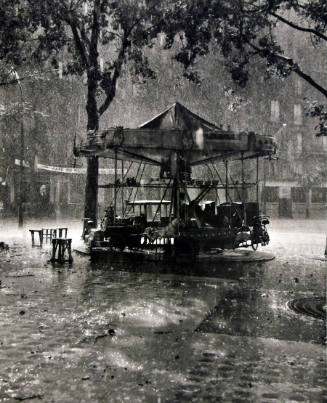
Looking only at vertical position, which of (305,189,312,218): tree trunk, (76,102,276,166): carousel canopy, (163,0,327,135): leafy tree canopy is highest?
(163,0,327,135): leafy tree canopy

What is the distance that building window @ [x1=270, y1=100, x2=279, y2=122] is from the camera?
52847mm

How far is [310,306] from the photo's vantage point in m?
8.10

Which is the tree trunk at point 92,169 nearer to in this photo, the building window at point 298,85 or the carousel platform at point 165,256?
the carousel platform at point 165,256

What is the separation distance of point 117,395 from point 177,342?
1773 mm

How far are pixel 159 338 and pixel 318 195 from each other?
49.0 meters

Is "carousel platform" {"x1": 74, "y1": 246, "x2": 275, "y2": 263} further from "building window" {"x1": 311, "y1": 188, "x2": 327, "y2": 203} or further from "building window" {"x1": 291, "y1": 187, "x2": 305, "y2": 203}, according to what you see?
"building window" {"x1": 311, "y1": 188, "x2": 327, "y2": 203}

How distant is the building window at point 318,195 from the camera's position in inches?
2048

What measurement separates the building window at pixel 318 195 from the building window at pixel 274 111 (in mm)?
8790

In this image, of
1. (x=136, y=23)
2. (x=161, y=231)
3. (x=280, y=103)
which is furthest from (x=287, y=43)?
(x=161, y=231)

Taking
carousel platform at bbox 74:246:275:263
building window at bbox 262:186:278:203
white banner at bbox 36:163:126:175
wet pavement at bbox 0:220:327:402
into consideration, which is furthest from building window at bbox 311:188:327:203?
wet pavement at bbox 0:220:327:402

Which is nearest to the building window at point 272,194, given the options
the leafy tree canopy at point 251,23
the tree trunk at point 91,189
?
the tree trunk at point 91,189

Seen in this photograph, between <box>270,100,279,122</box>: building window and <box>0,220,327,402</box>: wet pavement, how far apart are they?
43655 millimetres

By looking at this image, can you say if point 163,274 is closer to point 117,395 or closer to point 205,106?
point 117,395

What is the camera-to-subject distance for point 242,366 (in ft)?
16.9
